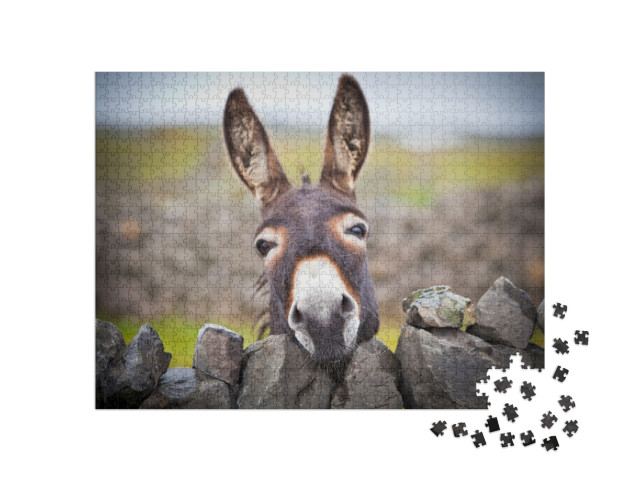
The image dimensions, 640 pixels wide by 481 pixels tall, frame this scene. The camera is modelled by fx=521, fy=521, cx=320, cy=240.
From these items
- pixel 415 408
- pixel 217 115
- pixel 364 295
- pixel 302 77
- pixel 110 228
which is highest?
pixel 302 77

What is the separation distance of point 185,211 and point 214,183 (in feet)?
1.20

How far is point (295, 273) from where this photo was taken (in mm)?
→ 4531

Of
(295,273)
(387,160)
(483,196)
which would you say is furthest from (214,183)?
(483,196)

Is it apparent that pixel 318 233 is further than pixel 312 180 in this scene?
No

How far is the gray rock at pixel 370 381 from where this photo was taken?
471cm

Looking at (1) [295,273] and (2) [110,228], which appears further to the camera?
(2) [110,228]

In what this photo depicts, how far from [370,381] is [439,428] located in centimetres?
71

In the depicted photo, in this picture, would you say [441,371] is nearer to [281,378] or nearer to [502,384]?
[502,384]

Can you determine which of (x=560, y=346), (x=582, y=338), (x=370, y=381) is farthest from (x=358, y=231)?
(x=582, y=338)

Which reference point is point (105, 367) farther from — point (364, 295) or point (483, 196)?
point (483, 196)

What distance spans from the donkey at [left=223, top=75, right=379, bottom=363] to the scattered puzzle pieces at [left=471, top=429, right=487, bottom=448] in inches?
47.7

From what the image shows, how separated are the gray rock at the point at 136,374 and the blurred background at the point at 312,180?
0.11m

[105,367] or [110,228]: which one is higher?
[110,228]

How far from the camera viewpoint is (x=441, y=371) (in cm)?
476
